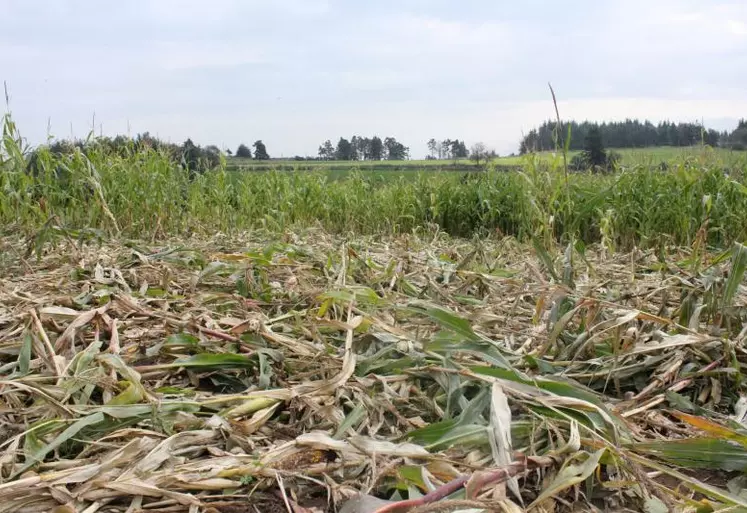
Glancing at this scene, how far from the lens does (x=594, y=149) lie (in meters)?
6.82

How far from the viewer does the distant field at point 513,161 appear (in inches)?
188

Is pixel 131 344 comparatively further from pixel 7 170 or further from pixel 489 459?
pixel 7 170

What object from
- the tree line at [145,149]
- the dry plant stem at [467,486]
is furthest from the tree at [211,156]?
the dry plant stem at [467,486]

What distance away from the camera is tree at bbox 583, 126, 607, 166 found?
6.38 m

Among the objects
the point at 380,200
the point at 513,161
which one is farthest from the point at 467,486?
the point at 380,200

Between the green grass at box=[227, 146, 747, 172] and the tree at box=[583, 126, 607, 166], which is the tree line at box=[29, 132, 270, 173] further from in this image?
the tree at box=[583, 126, 607, 166]

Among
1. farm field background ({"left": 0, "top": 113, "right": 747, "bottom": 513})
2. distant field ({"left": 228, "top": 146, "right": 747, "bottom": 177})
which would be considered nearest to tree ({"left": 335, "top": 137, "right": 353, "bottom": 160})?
distant field ({"left": 228, "top": 146, "right": 747, "bottom": 177})

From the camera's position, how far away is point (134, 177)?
4559 millimetres

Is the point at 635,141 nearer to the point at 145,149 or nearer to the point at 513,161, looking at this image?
the point at 513,161

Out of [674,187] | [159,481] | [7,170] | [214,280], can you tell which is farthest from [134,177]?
[674,187]

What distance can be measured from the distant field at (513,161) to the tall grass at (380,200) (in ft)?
0.31

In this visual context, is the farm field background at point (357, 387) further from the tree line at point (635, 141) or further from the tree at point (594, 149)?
the tree at point (594, 149)

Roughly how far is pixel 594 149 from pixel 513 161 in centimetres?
231

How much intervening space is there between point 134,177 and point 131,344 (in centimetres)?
354
